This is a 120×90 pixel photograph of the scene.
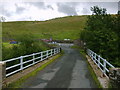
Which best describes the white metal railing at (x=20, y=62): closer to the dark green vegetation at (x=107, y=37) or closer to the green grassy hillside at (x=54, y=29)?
the dark green vegetation at (x=107, y=37)

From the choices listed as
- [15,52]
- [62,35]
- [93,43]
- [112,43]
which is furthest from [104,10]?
[62,35]

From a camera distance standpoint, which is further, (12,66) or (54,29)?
(54,29)

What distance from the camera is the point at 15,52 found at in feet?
38.9

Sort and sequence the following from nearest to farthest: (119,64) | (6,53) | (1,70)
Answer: (1,70) < (6,53) < (119,64)

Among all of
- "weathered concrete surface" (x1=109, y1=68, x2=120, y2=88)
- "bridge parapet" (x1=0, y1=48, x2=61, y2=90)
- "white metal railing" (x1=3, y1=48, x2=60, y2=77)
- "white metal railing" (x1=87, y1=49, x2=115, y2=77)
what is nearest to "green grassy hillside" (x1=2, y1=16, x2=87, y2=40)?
"white metal railing" (x1=87, y1=49, x2=115, y2=77)

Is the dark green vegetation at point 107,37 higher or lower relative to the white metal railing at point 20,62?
higher

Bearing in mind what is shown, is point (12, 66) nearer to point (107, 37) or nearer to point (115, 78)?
point (115, 78)

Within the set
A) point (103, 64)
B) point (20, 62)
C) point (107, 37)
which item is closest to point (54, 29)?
point (107, 37)

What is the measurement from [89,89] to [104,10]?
70.5 feet

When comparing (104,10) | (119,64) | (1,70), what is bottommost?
(119,64)

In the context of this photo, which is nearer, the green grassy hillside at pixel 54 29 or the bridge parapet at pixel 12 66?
the bridge parapet at pixel 12 66

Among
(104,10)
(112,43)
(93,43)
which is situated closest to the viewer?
(112,43)

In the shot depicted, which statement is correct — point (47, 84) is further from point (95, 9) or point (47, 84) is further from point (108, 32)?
point (95, 9)

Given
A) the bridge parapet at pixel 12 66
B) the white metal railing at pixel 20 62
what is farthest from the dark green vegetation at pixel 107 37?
the bridge parapet at pixel 12 66
